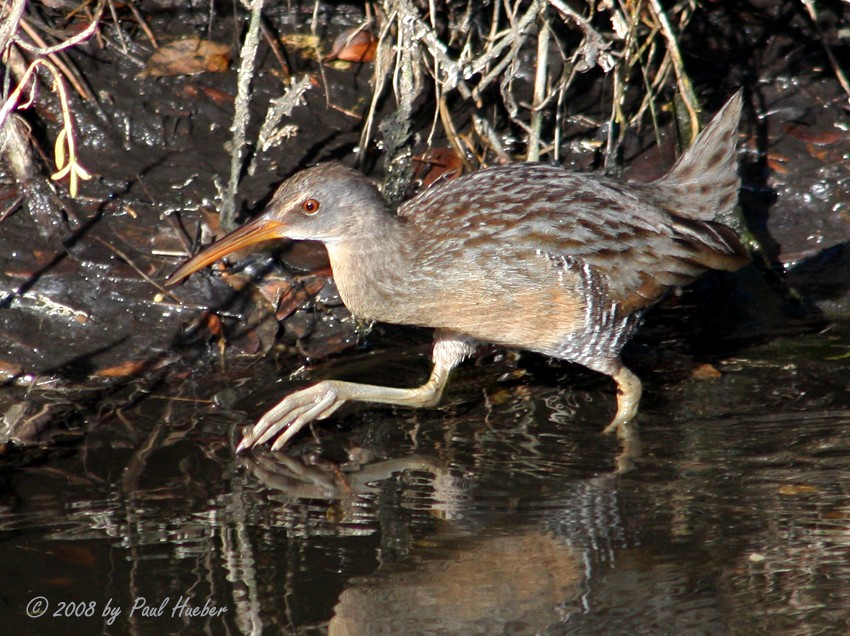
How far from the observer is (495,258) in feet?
12.8

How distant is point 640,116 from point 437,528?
234 centimetres

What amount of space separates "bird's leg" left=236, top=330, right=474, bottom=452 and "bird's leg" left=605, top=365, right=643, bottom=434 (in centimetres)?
55

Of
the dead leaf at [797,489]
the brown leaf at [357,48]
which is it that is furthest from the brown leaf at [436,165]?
the dead leaf at [797,489]

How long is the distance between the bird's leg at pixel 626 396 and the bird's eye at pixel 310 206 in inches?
47.9

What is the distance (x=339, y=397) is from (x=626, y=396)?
1.02 m

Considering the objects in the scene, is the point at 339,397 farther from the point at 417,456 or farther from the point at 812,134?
the point at 812,134

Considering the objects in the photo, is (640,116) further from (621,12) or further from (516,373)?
(516,373)

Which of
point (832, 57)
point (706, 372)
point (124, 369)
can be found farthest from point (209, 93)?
point (832, 57)

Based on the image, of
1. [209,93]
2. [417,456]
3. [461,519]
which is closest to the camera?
[461,519]

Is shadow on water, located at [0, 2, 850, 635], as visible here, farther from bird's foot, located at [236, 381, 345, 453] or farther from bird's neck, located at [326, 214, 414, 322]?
bird's neck, located at [326, 214, 414, 322]

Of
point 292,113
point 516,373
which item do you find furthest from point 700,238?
point 292,113

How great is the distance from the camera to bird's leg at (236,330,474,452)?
387cm

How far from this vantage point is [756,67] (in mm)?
5500

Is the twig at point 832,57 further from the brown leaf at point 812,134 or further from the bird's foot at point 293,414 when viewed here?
the bird's foot at point 293,414
